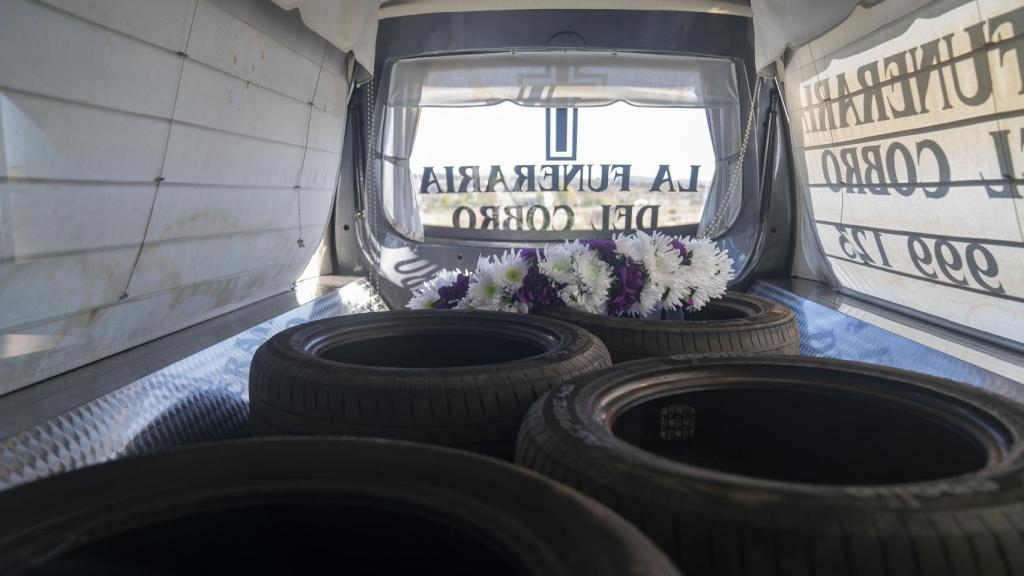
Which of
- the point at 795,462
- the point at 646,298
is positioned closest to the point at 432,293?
the point at 646,298

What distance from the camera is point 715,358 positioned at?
64.4 inches

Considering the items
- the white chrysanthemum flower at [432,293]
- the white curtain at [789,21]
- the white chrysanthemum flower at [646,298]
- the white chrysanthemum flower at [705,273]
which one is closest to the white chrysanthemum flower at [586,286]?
the white chrysanthemum flower at [646,298]

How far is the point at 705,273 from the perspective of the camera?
9.55 ft

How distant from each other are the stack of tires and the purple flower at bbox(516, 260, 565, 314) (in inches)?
43.9

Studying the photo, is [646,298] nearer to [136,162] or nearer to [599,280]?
[599,280]

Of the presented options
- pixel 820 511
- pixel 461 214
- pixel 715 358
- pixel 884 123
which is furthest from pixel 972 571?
pixel 461 214

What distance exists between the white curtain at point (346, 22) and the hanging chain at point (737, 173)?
2249 mm

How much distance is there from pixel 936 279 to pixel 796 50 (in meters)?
1.49

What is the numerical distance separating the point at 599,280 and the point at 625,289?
122mm

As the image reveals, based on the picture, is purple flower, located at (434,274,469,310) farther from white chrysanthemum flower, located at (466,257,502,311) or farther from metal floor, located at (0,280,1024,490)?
metal floor, located at (0,280,1024,490)

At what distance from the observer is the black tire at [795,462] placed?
0.88 m

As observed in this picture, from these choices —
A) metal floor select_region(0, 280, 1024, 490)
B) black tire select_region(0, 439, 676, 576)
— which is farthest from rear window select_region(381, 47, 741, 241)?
black tire select_region(0, 439, 676, 576)

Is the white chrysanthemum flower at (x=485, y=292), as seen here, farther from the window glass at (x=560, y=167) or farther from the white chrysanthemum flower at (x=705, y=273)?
the window glass at (x=560, y=167)

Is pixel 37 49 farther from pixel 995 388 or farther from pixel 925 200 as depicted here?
pixel 925 200
